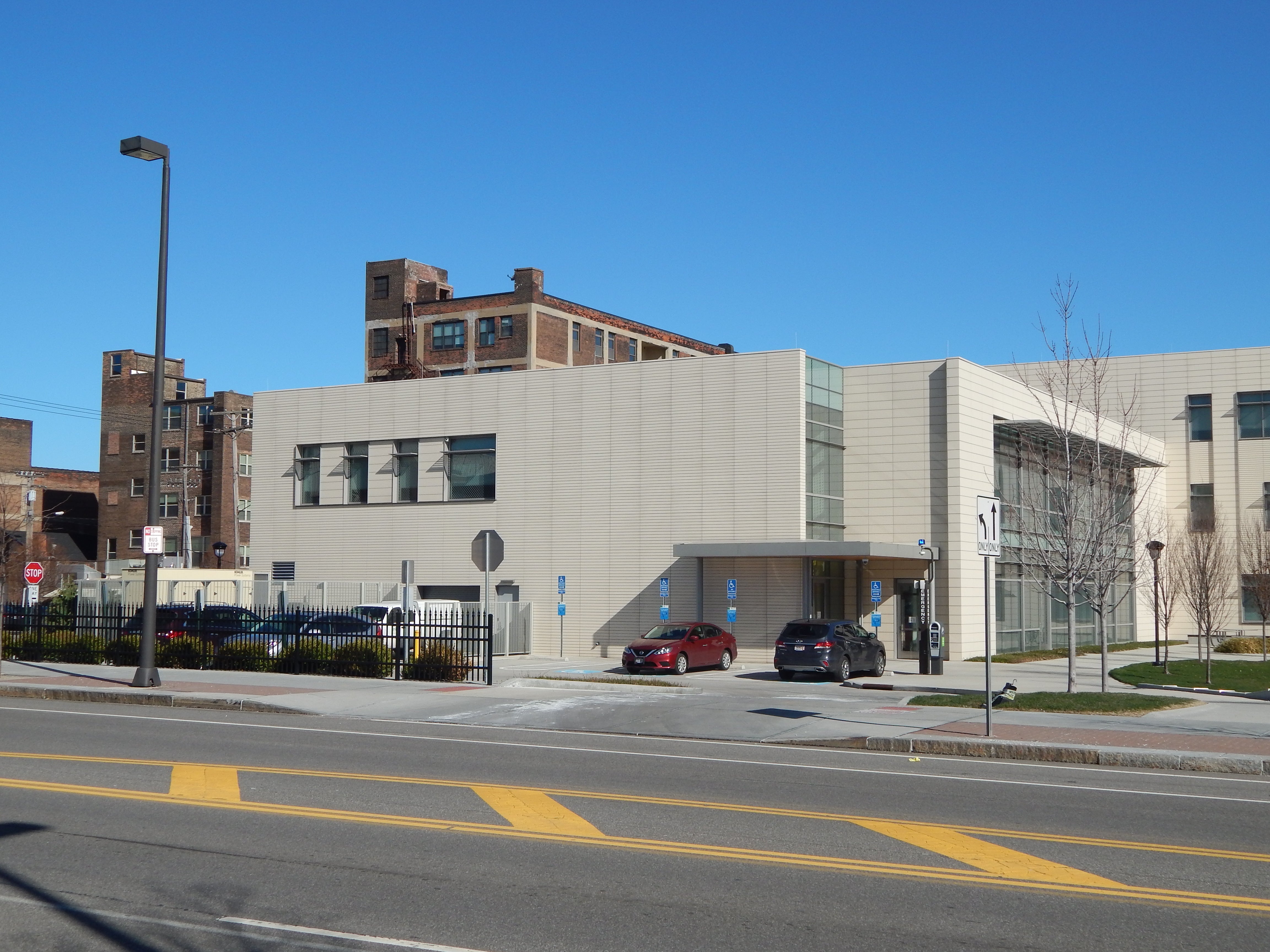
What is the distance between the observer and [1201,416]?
56.6 m

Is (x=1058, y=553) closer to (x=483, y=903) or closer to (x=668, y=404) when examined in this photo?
(x=668, y=404)

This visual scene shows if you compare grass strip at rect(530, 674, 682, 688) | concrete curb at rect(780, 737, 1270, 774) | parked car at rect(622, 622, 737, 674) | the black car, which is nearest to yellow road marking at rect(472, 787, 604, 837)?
concrete curb at rect(780, 737, 1270, 774)

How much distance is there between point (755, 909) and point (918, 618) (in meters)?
33.1

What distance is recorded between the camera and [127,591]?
4566cm

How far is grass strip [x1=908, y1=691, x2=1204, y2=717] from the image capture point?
2012 cm

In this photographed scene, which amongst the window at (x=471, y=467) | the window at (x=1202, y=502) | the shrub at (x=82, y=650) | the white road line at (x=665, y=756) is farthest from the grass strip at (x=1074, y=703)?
the window at (x=1202, y=502)

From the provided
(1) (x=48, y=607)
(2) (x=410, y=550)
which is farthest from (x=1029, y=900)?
(2) (x=410, y=550)

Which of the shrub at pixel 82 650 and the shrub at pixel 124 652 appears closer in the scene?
the shrub at pixel 124 652

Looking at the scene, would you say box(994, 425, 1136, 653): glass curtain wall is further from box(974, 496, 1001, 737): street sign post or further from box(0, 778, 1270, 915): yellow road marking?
box(0, 778, 1270, 915): yellow road marking

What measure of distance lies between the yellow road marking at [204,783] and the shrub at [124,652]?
16.9 metres

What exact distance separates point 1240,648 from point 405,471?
31311mm

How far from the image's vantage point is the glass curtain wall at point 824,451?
3941cm


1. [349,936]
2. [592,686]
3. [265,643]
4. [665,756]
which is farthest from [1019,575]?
[349,936]

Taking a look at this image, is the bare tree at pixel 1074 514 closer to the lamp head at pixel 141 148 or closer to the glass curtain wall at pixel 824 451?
the glass curtain wall at pixel 824 451
